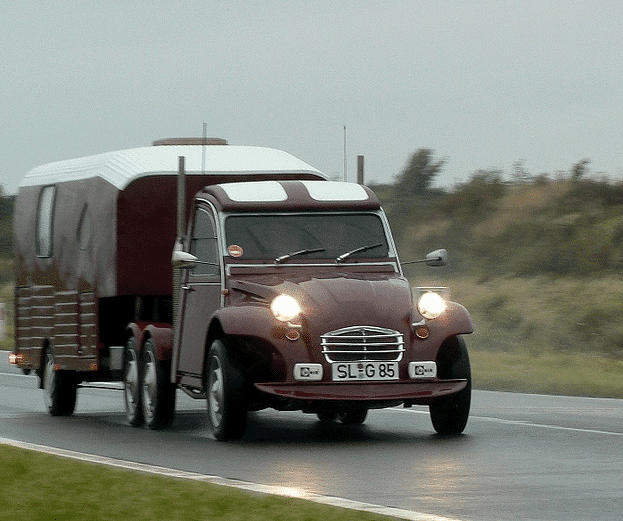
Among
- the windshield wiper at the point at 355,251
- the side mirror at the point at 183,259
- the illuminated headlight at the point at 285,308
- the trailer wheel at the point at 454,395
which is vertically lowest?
the trailer wheel at the point at 454,395

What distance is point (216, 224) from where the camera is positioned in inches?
663

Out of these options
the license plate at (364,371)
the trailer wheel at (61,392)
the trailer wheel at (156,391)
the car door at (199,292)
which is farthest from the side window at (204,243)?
the trailer wheel at (61,392)

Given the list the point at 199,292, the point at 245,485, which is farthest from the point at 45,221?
the point at 245,485

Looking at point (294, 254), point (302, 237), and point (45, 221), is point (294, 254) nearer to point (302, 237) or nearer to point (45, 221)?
point (302, 237)

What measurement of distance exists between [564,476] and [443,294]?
3860 mm

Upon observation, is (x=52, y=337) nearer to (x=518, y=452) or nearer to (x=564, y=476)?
(x=518, y=452)

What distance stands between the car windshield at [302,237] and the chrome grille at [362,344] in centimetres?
154

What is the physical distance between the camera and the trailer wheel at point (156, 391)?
17.5 m

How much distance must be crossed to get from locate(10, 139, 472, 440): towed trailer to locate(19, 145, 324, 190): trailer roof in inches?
1.0

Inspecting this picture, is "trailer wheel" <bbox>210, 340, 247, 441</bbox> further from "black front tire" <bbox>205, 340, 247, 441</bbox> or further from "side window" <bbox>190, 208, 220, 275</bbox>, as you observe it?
"side window" <bbox>190, 208, 220, 275</bbox>

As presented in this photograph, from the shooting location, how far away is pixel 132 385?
60.0 ft

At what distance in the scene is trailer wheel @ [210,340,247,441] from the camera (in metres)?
15.3

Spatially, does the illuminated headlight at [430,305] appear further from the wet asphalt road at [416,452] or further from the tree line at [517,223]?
the tree line at [517,223]

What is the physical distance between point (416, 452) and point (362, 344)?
1.18m
